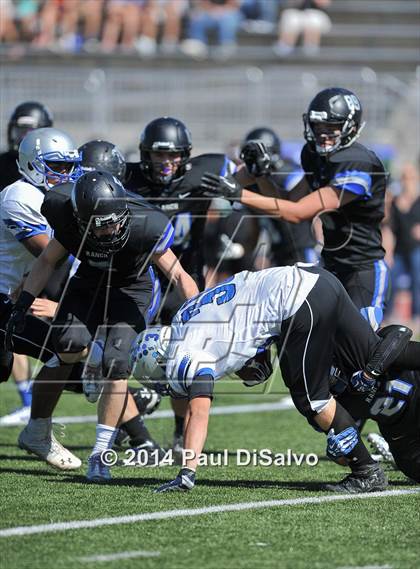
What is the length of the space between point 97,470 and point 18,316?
838 mm

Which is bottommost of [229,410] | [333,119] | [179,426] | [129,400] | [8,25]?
[229,410]

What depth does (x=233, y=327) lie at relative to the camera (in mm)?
4938

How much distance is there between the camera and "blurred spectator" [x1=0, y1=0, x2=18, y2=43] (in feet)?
51.9

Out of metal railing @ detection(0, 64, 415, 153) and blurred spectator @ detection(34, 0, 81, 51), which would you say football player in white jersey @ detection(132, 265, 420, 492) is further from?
blurred spectator @ detection(34, 0, 81, 51)

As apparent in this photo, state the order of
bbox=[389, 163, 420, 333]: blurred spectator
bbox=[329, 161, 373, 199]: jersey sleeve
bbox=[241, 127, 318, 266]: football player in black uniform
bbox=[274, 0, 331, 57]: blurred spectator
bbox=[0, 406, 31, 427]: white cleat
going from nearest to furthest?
1. bbox=[329, 161, 373, 199]: jersey sleeve
2. bbox=[0, 406, 31, 427]: white cleat
3. bbox=[241, 127, 318, 266]: football player in black uniform
4. bbox=[389, 163, 420, 333]: blurred spectator
5. bbox=[274, 0, 331, 57]: blurred spectator

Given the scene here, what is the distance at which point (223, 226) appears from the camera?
416 inches

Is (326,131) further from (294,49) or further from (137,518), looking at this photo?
(294,49)

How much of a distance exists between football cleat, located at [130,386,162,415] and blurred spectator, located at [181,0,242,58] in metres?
10.3

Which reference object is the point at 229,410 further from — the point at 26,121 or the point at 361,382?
the point at 361,382

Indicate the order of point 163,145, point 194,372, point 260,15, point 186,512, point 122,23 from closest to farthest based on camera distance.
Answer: point 186,512 < point 194,372 < point 163,145 < point 122,23 < point 260,15

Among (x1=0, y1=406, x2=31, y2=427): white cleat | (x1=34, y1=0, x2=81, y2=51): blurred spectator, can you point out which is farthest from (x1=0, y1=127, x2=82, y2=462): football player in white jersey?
(x1=34, y1=0, x2=81, y2=51): blurred spectator

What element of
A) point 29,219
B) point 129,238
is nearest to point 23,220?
point 29,219

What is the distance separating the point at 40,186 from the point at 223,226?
4.59 metres

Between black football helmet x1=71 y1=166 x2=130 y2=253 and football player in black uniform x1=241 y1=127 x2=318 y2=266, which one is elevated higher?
black football helmet x1=71 y1=166 x2=130 y2=253
